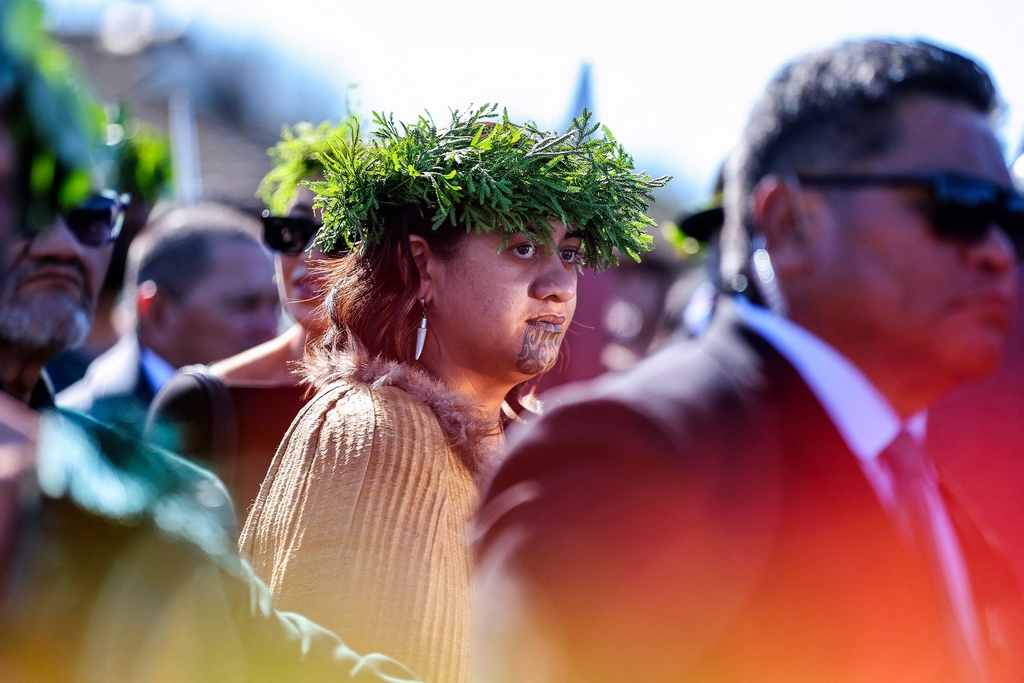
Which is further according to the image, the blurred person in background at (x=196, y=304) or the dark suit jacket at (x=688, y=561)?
the blurred person in background at (x=196, y=304)

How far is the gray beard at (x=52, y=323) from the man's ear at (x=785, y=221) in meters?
2.41

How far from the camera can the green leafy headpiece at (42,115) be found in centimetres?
126

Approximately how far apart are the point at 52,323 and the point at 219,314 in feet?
4.63

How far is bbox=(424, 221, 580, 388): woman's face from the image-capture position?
9.42 feet

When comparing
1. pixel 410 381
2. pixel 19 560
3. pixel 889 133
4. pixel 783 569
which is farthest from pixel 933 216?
pixel 19 560

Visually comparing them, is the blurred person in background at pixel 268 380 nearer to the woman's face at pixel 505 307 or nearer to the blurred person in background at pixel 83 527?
the woman's face at pixel 505 307

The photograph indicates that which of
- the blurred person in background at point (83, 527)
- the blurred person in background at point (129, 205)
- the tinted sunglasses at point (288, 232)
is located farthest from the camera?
the blurred person in background at point (129, 205)

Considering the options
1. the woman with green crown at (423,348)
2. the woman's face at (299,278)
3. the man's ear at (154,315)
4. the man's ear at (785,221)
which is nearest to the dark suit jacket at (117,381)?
the man's ear at (154,315)

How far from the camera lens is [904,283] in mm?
1928

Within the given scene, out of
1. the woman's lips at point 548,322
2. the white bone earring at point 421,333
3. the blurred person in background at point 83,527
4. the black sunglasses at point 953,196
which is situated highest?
the black sunglasses at point 953,196

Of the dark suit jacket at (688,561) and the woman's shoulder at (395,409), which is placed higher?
the dark suit jacket at (688,561)

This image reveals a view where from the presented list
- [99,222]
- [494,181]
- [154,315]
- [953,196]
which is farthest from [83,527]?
[154,315]

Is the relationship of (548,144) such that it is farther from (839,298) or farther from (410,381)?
(839,298)

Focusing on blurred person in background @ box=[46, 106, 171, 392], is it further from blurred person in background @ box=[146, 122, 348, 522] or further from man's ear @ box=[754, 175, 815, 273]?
man's ear @ box=[754, 175, 815, 273]
